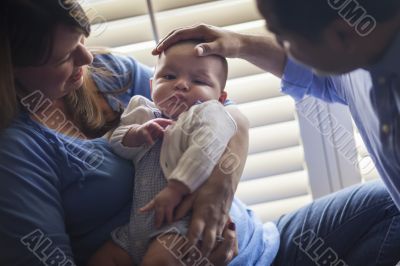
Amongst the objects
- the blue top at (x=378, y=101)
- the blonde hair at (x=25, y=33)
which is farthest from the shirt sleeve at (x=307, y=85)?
the blonde hair at (x=25, y=33)

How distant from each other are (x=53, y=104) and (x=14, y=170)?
4.9 inches

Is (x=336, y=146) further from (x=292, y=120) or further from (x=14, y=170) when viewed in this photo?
(x=14, y=170)

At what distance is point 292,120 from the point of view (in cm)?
112

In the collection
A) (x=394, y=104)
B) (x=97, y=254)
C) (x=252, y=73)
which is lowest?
(x=97, y=254)

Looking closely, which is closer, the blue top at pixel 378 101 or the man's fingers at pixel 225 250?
the blue top at pixel 378 101

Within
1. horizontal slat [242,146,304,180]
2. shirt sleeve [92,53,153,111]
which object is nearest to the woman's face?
shirt sleeve [92,53,153,111]

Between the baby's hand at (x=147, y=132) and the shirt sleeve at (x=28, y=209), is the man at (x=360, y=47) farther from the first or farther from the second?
the shirt sleeve at (x=28, y=209)

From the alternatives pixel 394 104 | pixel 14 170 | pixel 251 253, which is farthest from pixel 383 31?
pixel 14 170

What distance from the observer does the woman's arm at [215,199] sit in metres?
0.79

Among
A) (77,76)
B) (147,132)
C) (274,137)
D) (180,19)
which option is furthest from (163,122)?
(274,137)

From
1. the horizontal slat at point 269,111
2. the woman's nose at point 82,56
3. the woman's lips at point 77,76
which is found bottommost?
the horizontal slat at point 269,111

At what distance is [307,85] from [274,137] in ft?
0.81

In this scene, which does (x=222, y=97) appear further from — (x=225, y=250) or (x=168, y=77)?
(x=225, y=250)

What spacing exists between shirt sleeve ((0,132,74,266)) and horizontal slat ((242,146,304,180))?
0.44 meters
